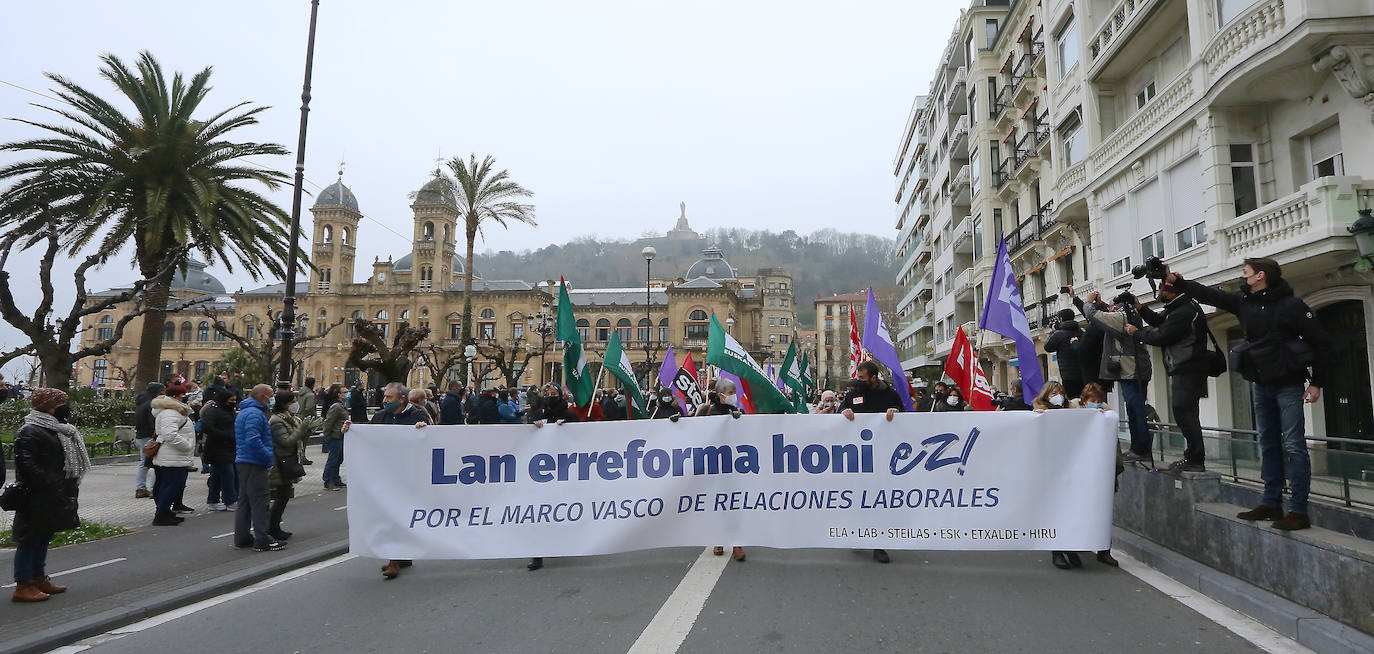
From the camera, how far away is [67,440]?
603cm

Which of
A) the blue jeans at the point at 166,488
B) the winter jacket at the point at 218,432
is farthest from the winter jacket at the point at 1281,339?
the blue jeans at the point at 166,488

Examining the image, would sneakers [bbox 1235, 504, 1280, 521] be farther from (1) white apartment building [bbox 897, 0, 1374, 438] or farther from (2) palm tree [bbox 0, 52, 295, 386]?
(2) palm tree [bbox 0, 52, 295, 386]

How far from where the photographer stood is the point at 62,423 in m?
6.16

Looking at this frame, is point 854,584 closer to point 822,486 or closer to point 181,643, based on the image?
point 822,486

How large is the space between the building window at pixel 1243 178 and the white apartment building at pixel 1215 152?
2cm

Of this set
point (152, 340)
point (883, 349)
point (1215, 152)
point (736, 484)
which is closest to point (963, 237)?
point (1215, 152)

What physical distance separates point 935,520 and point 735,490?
5.72ft

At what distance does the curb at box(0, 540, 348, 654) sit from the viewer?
4891 millimetres

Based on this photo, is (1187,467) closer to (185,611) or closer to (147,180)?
(185,611)

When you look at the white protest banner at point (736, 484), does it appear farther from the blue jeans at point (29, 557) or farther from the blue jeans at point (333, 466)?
the blue jeans at point (333, 466)

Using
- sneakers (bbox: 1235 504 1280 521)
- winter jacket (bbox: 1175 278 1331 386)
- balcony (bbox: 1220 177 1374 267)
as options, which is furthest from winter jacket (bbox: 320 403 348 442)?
balcony (bbox: 1220 177 1374 267)

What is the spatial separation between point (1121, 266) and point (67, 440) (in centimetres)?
2030

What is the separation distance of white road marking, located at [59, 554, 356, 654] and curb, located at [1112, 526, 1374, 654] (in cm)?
765

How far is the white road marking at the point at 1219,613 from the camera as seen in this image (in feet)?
14.7
